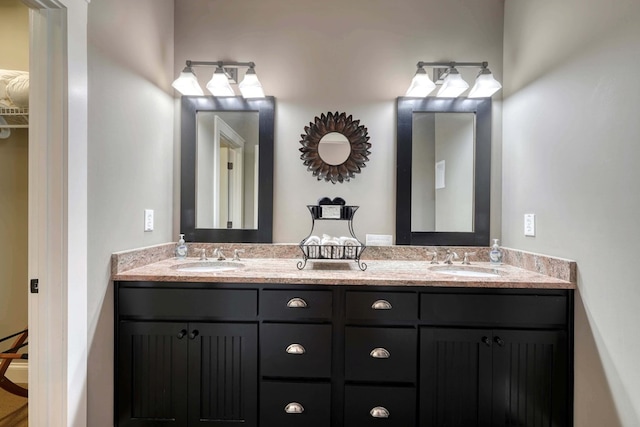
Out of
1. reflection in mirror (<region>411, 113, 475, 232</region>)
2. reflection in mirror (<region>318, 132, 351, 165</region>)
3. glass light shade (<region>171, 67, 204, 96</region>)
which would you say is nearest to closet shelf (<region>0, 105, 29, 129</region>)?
glass light shade (<region>171, 67, 204, 96</region>)

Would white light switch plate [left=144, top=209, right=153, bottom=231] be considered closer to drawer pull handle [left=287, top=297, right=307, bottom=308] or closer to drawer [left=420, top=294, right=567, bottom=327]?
drawer pull handle [left=287, top=297, right=307, bottom=308]

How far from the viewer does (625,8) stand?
1.13 metres

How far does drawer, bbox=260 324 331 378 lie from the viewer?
1.41 m

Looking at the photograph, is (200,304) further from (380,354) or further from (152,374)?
(380,354)

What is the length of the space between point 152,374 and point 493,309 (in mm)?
1645

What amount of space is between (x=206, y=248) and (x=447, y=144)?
173cm

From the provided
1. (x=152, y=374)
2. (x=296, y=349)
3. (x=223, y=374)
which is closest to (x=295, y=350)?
(x=296, y=349)

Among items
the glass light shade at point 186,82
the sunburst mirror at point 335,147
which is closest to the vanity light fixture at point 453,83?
the sunburst mirror at point 335,147

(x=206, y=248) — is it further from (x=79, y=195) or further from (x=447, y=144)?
(x=447, y=144)

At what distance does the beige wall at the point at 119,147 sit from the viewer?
1361 millimetres

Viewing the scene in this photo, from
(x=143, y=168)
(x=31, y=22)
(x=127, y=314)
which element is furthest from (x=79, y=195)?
(x=31, y=22)

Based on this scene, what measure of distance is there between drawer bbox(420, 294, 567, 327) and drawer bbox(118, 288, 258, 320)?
2.73 feet

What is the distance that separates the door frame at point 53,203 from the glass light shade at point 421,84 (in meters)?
1.71

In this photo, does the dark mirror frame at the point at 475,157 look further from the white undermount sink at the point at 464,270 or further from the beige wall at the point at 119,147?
the beige wall at the point at 119,147
